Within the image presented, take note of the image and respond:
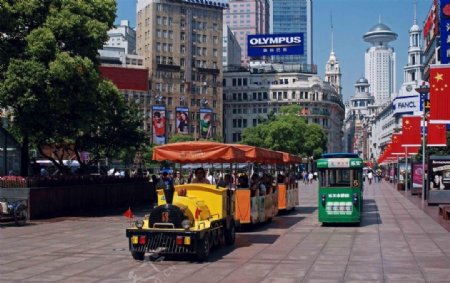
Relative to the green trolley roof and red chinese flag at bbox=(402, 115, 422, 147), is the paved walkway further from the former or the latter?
red chinese flag at bbox=(402, 115, 422, 147)

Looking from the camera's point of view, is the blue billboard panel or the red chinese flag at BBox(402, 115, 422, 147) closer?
the blue billboard panel

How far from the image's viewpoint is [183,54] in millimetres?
125562

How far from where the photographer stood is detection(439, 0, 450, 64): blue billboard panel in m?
39.2

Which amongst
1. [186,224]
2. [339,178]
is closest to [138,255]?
[186,224]

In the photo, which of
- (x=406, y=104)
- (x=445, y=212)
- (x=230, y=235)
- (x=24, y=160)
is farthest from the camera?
(x=406, y=104)

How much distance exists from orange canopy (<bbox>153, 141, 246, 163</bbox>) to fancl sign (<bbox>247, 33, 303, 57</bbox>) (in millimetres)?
45309

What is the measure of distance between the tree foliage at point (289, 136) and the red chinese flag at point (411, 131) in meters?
61.0

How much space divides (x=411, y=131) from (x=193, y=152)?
32098 millimetres

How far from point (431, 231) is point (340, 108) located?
154 meters

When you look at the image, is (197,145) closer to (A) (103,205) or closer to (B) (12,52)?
(B) (12,52)

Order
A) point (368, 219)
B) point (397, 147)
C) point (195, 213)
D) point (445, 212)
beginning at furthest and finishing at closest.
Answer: point (397, 147), point (368, 219), point (445, 212), point (195, 213)

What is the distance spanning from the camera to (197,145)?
19.1 metres

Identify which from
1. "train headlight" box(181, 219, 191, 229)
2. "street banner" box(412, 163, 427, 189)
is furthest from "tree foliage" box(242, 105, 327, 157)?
"train headlight" box(181, 219, 191, 229)

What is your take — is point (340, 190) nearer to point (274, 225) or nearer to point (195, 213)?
point (274, 225)
